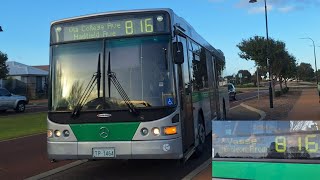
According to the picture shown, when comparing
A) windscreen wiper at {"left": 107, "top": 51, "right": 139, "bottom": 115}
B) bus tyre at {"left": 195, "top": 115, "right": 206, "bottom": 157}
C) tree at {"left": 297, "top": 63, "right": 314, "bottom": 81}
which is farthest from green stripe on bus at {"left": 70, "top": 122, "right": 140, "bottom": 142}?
tree at {"left": 297, "top": 63, "right": 314, "bottom": 81}

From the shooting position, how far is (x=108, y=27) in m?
8.65

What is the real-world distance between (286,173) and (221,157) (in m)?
0.78

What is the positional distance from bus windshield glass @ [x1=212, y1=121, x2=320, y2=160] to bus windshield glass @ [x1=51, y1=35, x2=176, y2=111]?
2659mm

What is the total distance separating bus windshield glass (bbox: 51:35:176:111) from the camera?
8328mm

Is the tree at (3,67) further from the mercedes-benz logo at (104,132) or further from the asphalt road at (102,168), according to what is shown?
the mercedes-benz logo at (104,132)

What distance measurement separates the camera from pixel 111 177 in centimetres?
928

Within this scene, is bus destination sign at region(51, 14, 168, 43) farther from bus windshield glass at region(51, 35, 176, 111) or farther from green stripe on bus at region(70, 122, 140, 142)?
green stripe on bus at region(70, 122, 140, 142)

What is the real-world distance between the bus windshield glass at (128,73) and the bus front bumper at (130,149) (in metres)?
0.64

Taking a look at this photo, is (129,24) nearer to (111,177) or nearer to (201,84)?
(111,177)

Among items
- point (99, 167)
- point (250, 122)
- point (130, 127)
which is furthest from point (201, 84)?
point (250, 122)

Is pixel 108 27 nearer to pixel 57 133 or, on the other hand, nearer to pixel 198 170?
pixel 57 133

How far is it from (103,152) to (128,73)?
57.9 inches

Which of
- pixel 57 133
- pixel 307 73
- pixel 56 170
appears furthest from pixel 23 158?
pixel 307 73

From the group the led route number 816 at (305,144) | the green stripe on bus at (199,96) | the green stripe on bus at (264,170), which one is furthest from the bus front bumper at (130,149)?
the led route number 816 at (305,144)
